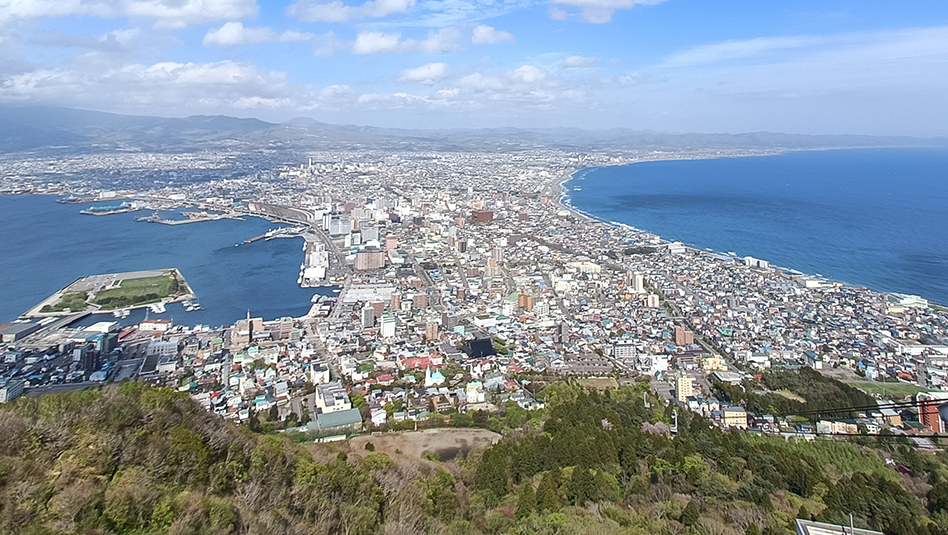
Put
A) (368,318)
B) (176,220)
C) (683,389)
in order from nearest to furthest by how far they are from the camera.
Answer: (683,389), (368,318), (176,220)

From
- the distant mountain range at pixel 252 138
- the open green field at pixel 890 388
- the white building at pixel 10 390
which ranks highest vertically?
the distant mountain range at pixel 252 138

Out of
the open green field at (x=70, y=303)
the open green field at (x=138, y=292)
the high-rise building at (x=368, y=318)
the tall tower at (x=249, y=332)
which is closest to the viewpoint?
the tall tower at (x=249, y=332)

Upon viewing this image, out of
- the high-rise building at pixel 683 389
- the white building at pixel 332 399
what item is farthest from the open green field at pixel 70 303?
the high-rise building at pixel 683 389

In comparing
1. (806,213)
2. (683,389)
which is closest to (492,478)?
(683,389)

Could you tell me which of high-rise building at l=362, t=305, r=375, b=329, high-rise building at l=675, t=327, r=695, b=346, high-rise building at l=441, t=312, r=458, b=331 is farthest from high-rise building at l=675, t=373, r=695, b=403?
high-rise building at l=362, t=305, r=375, b=329

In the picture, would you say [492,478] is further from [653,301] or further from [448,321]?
[653,301]

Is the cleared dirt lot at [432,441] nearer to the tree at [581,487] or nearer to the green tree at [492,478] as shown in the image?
the green tree at [492,478]
